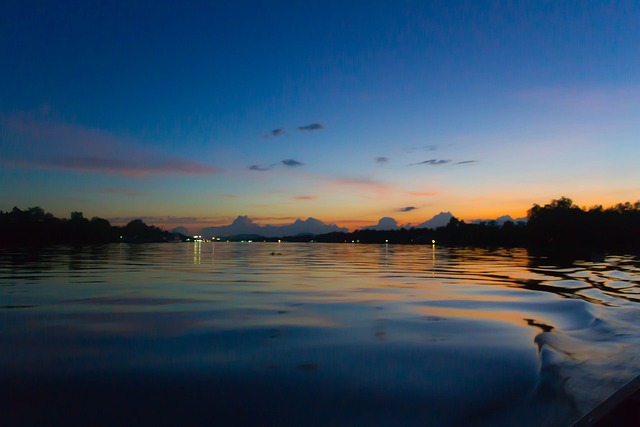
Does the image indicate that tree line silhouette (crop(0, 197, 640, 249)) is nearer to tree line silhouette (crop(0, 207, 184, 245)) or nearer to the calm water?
tree line silhouette (crop(0, 207, 184, 245))

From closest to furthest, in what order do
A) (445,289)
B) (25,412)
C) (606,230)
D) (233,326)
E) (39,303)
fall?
(25,412)
(233,326)
(39,303)
(445,289)
(606,230)

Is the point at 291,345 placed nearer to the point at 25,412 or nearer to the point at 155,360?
the point at 155,360

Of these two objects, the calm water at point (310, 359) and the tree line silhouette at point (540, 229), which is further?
the tree line silhouette at point (540, 229)

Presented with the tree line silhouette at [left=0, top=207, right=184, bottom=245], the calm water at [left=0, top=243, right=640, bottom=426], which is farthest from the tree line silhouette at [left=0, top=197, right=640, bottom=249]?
the calm water at [left=0, top=243, right=640, bottom=426]

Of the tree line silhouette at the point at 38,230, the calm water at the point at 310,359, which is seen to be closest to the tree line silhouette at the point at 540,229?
the tree line silhouette at the point at 38,230

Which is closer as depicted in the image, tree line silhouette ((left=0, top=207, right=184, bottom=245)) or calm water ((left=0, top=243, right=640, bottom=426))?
calm water ((left=0, top=243, right=640, bottom=426))

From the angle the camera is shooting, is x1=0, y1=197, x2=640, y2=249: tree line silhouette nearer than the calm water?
No

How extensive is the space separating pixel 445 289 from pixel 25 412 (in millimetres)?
19513

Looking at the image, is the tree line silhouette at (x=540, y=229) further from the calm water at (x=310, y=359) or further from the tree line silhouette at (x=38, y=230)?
the calm water at (x=310, y=359)

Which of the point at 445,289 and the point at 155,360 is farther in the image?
the point at 445,289

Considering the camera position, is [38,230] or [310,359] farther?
[38,230]

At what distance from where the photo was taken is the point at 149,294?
64.7ft

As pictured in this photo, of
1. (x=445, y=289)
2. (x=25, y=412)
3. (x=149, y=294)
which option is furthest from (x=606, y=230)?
(x=25, y=412)

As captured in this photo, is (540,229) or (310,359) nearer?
(310,359)
